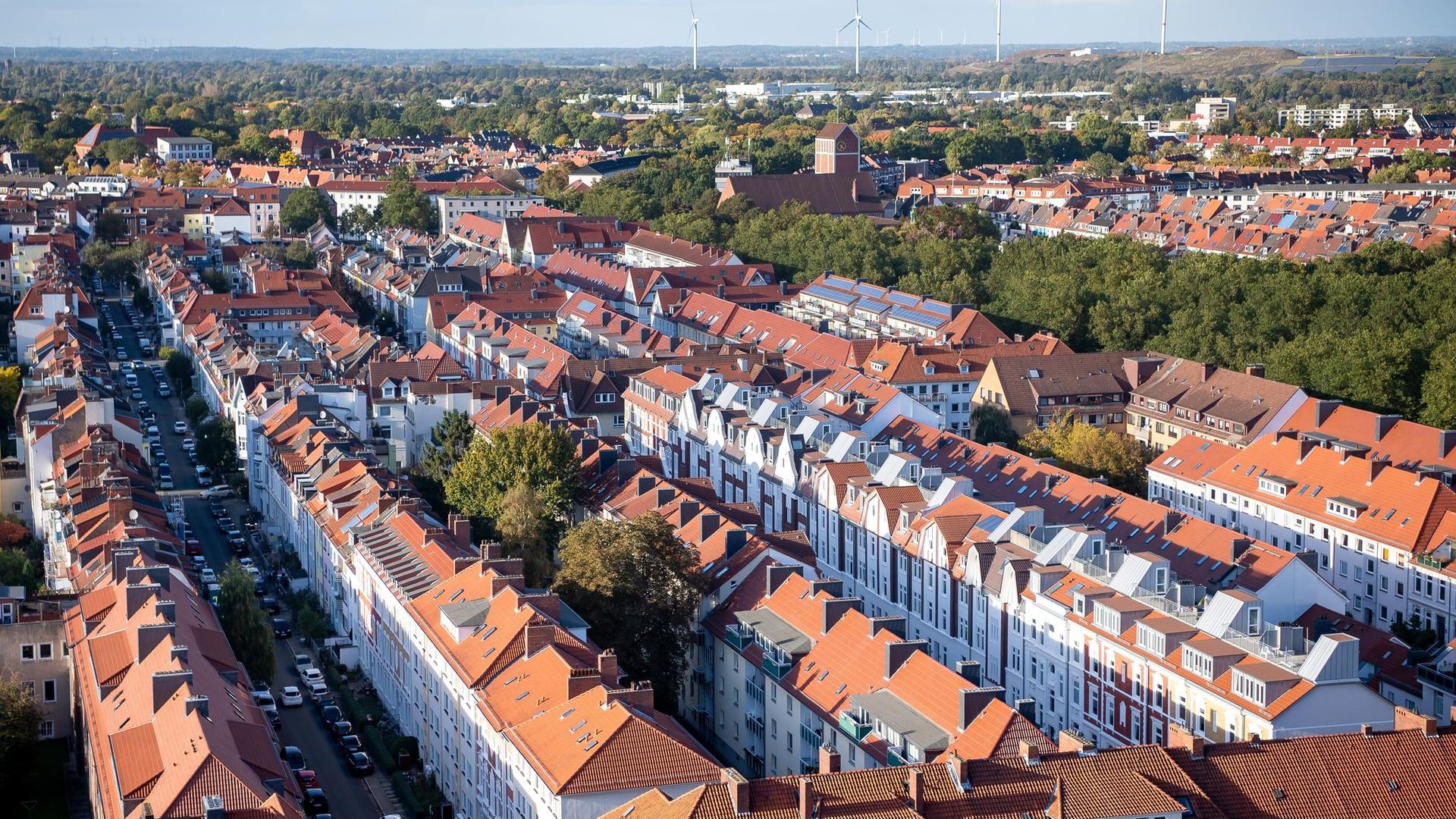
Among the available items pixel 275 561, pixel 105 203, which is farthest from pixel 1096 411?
pixel 105 203

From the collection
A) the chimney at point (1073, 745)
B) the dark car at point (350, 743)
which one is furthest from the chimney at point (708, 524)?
the chimney at point (1073, 745)

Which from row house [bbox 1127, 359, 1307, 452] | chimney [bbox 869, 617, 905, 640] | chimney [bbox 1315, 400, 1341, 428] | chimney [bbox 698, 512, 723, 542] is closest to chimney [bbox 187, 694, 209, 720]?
chimney [bbox 869, 617, 905, 640]

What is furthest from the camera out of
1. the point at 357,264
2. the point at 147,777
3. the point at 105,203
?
the point at 105,203

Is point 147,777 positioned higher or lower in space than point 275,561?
higher

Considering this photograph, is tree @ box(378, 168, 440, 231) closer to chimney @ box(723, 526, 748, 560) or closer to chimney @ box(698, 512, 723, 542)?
chimney @ box(698, 512, 723, 542)

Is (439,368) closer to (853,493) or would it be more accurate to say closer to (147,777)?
(853,493)

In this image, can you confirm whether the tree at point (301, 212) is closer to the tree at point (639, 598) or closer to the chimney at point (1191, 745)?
the tree at point (639, 598)
